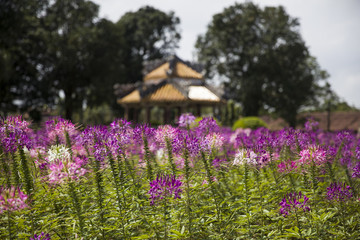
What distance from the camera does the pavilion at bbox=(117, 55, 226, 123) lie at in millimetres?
24766

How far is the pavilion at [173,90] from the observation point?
2477cm

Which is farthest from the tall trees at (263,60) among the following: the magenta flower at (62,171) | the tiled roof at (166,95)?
the magenta flower at (62,171)

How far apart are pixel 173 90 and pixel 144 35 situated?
24.8 m

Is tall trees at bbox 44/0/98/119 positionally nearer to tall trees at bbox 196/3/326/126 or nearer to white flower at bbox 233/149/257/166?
tall trees at bbox 196/3/326/126

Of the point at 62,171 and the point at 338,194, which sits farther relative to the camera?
the point at 338,194

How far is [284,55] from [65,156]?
38.3 meters

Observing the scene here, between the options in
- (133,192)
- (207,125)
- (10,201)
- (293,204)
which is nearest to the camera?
(10,201)

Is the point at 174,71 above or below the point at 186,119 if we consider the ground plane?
above

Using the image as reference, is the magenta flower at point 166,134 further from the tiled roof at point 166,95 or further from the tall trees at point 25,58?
the tall trees at point 25,58

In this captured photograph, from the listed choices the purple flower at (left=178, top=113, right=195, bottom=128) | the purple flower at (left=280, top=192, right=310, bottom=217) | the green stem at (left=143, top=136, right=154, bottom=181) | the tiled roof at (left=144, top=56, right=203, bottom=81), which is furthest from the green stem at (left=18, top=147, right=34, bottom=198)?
the tiled roof at (left=144, top=56, right=203, bottom=81)

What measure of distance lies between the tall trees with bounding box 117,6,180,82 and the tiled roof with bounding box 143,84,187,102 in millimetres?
21237

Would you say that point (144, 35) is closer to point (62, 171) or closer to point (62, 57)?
point (62, 57)

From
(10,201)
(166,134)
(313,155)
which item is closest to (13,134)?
(10,201)

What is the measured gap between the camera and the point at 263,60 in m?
37.4
